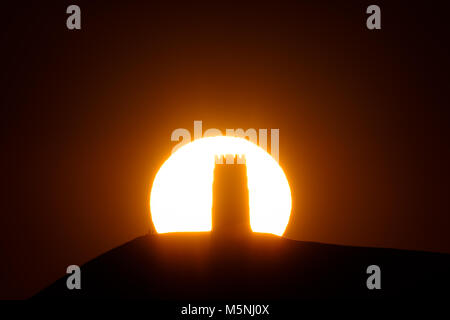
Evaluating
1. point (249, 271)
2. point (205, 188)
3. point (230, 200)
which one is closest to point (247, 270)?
point (249, 271)

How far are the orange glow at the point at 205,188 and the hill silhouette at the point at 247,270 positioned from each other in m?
0.95

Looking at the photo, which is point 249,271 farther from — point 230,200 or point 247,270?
point 230,200

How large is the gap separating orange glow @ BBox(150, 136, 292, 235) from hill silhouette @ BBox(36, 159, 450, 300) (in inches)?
37.2

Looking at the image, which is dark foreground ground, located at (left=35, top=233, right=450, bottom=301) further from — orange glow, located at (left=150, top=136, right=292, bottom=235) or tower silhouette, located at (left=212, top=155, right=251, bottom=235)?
orange glow, located at (left=150, top=136, right=292, bottom=235)

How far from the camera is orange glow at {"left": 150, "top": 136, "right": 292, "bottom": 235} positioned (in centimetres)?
361

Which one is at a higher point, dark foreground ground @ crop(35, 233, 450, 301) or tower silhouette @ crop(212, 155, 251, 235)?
tower silhouette @ crop(212, 155, 251, 235)

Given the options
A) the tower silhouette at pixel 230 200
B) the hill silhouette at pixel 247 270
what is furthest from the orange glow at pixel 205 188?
the hill silhouette at pixel 247 270

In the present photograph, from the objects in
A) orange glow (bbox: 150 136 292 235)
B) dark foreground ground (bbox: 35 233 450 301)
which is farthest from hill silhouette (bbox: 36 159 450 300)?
orange glow (bbox: 150 136 292 235)
